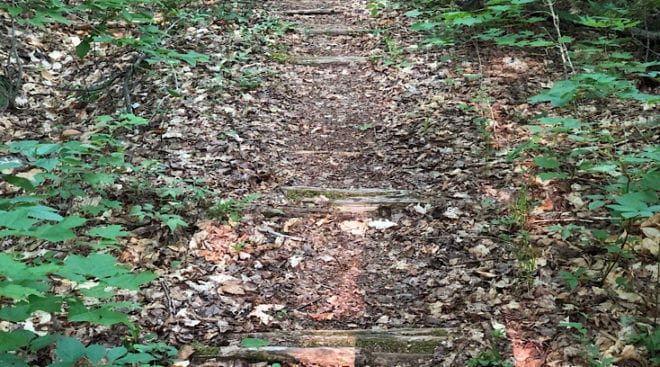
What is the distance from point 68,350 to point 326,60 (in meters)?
6.23

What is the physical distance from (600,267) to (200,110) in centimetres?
424

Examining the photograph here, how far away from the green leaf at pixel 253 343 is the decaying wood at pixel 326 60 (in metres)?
5.17

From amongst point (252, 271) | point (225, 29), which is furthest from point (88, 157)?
point (225, 29)

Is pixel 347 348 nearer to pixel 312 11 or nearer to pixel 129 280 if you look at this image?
pixel 129 280

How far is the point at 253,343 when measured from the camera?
125 inches

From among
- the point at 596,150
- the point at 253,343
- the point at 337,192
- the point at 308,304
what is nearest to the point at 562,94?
the point at 596,150

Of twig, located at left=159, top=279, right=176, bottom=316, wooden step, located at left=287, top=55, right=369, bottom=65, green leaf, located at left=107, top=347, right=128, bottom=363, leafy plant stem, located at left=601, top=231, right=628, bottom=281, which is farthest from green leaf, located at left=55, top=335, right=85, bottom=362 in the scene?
wooden step, located at left=287, top=55, right=369, bottom=65

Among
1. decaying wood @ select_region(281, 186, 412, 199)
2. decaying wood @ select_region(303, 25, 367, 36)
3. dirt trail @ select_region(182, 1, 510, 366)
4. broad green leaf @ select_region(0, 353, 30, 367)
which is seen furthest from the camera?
decaying wood @ select_region(303, 25, 367, 36)

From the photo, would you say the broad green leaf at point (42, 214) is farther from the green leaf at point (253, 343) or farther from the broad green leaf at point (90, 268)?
the green leaf at point (253, 343)

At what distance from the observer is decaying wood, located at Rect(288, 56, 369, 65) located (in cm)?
764

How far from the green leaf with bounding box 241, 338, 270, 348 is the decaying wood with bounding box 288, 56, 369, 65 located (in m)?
5.17

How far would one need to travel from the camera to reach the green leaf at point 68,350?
206 centimetres

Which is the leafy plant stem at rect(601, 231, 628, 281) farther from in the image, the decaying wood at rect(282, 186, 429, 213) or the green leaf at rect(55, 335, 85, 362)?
the green leaf at rect(55, 335, 85, 362)

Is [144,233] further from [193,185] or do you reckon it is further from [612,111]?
[612,111]
